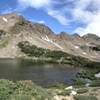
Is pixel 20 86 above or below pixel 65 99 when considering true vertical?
above

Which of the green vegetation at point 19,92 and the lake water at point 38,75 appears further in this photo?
the lake water at point 38,75

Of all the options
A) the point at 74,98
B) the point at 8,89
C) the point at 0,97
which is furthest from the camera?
the point at 74,98

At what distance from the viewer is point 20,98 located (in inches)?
952

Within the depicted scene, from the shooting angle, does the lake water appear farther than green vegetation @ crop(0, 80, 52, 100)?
Yes

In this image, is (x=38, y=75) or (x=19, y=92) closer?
(x=19, y=92)

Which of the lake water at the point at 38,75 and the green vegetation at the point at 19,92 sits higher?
the green vegetation at the point at 19,92

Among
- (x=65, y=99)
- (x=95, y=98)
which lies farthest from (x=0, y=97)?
(x=95, y=98)

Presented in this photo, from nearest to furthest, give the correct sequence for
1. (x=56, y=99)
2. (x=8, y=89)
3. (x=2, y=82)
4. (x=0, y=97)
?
(x=0, y=97) < (x=8, y=89) < (x=2, y=82) < (x=56, y=99)

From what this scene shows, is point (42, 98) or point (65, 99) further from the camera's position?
point (65, 99)

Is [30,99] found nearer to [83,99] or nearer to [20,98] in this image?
[20,98]

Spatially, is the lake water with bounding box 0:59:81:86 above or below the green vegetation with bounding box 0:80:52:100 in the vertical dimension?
below

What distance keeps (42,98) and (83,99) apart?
6599 mm

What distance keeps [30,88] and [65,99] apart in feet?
20.8

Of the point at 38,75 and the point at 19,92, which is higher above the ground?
the point at 19,92
